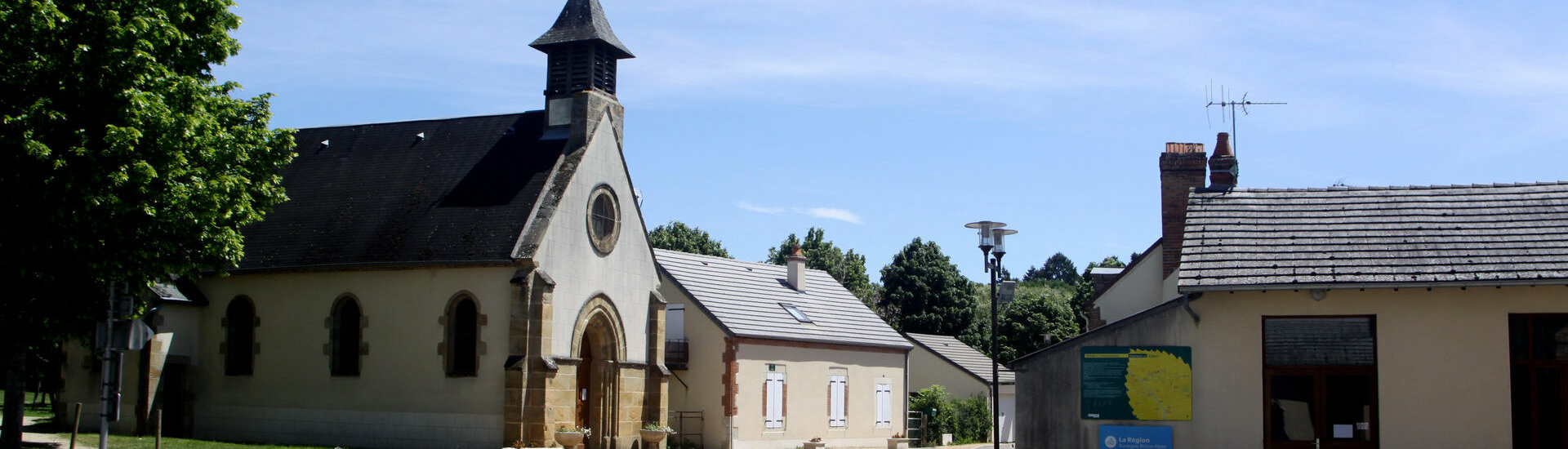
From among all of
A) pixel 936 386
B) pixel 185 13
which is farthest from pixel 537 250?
pixel 936 386

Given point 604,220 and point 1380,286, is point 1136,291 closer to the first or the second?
point 1380,286

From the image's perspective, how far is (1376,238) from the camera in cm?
1778

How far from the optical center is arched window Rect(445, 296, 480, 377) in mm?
26141

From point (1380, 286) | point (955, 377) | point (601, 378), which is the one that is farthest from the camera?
point (955, 377)

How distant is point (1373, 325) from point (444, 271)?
17.4m

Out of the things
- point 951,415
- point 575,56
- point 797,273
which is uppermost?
point 575,56

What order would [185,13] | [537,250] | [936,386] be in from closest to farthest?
[185,13] < [537,250] < [936,386]

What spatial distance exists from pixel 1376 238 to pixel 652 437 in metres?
16.2

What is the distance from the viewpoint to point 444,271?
26.5 metres

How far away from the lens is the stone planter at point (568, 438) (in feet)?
82.9

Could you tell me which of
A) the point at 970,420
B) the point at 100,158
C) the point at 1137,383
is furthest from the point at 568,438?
the point at 970,420

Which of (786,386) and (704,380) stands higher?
(704,380)

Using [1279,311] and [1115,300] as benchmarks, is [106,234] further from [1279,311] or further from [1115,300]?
[1115,300]

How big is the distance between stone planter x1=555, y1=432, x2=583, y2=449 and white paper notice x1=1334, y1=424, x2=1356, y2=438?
1401cm
